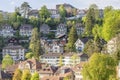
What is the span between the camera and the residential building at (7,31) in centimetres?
10588

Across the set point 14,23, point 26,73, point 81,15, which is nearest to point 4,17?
point 14,23

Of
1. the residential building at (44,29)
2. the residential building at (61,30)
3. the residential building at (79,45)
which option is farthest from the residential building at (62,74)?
the residential building at (44,29)

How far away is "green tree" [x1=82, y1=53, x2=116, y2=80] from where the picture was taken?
4753 cm

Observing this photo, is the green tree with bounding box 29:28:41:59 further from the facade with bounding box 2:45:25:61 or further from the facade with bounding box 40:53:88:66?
the facade with bounding box 2:45:25:61

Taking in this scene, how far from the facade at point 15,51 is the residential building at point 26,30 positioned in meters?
8.92

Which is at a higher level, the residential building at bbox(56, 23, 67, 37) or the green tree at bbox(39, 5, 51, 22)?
the green tree at bbox(39, 5, 51, 22)

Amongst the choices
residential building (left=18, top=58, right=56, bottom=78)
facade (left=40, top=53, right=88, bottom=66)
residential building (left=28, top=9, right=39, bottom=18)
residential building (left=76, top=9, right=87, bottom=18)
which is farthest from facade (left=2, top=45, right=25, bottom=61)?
residential building (left=76, top=9, right=87, bottom=18)

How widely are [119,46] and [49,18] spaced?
172 ft

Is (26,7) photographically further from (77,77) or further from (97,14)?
(77,77)

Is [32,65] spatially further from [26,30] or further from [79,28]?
[26,30]

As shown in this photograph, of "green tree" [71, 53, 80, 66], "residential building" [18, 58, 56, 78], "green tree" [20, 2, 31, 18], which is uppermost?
"green tree" [20, 2, 31, 18]

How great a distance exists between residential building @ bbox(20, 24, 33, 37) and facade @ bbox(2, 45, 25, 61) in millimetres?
8918

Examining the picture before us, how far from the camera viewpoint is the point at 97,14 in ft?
357

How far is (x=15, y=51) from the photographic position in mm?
97250
